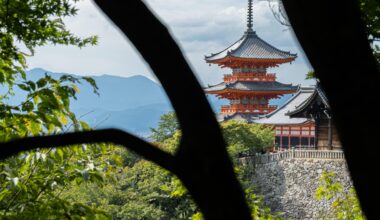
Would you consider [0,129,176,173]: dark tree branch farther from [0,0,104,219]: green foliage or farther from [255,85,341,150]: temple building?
[255,85,341,150]: temple building

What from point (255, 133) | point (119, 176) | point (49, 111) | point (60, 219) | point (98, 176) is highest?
point (255, 133)

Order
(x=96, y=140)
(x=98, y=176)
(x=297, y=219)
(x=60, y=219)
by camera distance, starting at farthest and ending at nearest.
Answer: (x=297, y=219)
(x=98, y=176)
(x=60, y=219)
(x=96, y=140)

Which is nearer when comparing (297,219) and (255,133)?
(297,219)

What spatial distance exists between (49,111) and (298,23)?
1803 millimetres

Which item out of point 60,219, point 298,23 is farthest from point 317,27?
point 60,219

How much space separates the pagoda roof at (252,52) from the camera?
35.1m

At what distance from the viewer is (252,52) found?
35625 mm

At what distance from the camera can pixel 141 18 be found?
1.28m

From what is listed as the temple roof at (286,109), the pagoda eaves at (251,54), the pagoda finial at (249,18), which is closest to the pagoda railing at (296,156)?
the temple roof at (286,109)

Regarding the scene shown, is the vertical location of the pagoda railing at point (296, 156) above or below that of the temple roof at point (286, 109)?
below

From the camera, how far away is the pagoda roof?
3512 cm

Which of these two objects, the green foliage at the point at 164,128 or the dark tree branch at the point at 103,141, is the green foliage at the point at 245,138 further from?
the dark tree branch at the point at 103,141

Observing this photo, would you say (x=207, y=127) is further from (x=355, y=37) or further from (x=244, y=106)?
(x=244, y=106)

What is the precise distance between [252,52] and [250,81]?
1.74 m
